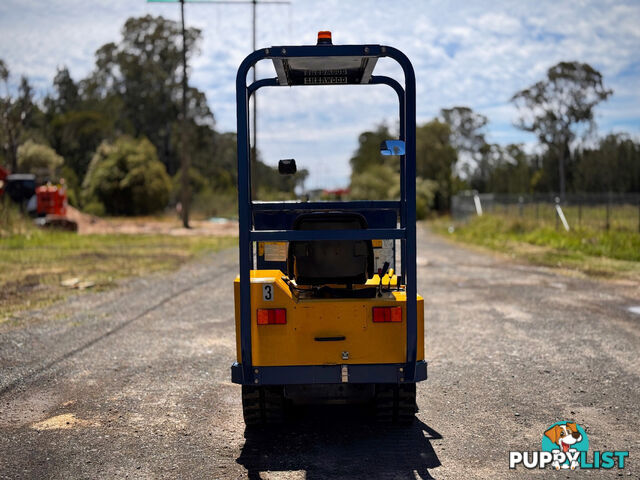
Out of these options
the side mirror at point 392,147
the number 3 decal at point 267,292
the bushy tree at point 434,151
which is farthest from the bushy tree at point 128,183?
the side mirror at point 392,147

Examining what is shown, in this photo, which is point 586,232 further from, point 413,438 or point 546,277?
point 413,438

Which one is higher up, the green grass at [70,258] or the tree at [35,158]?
the tree at [35,158]

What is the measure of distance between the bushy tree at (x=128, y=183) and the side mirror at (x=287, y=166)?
1676 inches

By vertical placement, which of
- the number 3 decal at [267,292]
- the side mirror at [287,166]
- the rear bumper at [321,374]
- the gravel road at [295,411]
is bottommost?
the gravel road at [295,411]

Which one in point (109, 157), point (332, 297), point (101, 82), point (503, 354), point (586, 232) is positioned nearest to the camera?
point (332, 297)

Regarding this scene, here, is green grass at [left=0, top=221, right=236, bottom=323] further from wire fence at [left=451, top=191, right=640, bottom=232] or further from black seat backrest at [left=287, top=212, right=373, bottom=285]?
wire fence at [left=451, top=191, right=640, bottom=232]

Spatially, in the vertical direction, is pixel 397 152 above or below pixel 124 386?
above

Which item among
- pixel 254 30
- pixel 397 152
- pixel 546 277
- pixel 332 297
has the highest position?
pixel 254 30

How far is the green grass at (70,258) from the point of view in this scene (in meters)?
12.5

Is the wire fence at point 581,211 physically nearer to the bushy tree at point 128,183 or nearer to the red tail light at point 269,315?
the red tail light at point 269,315

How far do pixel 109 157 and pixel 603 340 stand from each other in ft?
145

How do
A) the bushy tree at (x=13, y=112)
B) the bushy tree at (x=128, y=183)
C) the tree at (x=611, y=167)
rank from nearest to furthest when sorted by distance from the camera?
the bushy tree at (x=13, y=112) → the bushy tree at (x=128, y=183) → the tree at (x=611, y=167)

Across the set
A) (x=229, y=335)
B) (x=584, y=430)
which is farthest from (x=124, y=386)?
(x=584, y=430)

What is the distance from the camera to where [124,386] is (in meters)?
6.50
